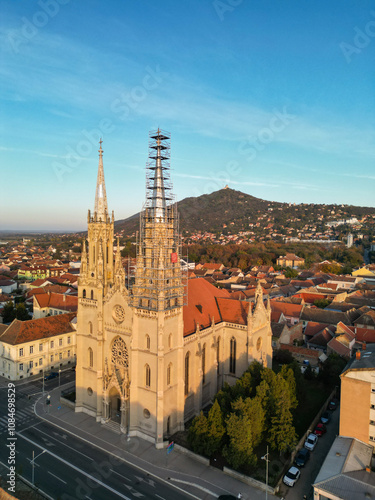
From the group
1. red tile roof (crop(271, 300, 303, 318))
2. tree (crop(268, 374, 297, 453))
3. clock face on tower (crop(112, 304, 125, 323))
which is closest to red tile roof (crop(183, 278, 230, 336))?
clock face on tower (crop(112, 304, 125, 323))

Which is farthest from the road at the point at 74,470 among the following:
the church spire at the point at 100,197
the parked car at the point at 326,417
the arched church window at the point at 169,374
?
the church spire at the point at 100,197

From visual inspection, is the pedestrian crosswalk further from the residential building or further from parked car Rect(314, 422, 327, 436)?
the residential building

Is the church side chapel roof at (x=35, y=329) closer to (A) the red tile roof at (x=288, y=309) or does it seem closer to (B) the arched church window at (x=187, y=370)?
(B) the arched church window at (x=187, y=370)

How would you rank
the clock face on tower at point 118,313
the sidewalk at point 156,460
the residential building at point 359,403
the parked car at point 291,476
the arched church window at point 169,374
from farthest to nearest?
the clock face on tower at point 118,313 < the arched church window at point 169,374 < the residential building at point 359,403 < the parked car at point 291,476 < the sidewalk at point 156,460

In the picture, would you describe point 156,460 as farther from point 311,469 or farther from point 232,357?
point 232,357

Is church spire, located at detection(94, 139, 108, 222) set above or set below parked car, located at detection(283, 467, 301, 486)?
above

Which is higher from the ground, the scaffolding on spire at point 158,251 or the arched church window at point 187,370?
the scaffolding on spire at point 158,251
